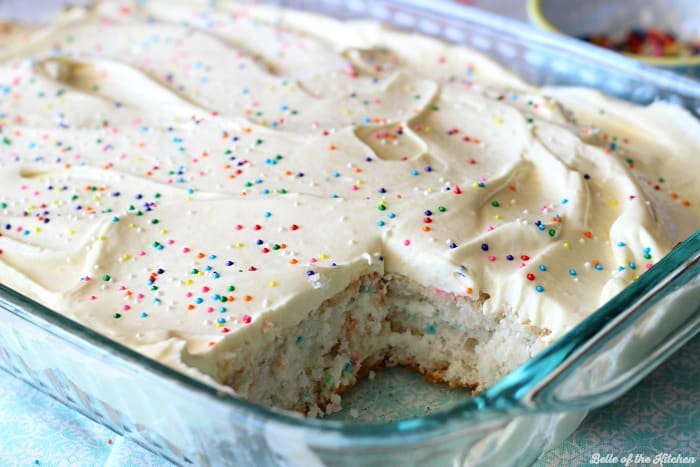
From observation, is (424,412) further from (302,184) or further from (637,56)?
(637,56)

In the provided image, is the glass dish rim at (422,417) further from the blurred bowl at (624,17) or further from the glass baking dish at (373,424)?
the blurred bowl at (624,17)

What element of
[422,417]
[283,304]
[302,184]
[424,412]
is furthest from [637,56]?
[422,417]

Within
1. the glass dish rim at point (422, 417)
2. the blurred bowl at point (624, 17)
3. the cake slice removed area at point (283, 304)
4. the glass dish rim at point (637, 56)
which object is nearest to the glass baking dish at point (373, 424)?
the glass dish rim at point (422, 417)

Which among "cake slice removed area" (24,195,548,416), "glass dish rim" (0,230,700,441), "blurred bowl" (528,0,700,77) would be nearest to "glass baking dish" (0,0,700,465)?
"glass dish rim" (0,230,700,441)

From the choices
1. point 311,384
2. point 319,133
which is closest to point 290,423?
point 311,384

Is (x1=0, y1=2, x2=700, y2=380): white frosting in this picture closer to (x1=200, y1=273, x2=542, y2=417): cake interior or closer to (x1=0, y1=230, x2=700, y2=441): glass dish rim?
(x1=200, y1=273, x2=542, y2=417): cake interior

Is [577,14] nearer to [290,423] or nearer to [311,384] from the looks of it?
[311,384]

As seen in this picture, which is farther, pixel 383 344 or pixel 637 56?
pixel 637 56
